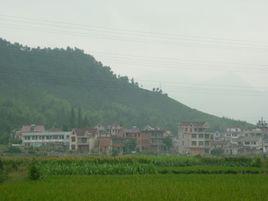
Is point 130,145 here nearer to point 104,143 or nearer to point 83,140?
point 104,143

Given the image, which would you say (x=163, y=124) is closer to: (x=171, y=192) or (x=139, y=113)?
(x=139, y=113)

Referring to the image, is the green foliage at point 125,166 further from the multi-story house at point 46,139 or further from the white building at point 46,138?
the white building at point 46,138

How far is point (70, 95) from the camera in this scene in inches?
4919

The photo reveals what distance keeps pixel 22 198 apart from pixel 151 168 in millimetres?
25707

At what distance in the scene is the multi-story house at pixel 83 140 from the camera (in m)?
89.4

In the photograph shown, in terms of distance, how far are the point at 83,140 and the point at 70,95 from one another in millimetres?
36608

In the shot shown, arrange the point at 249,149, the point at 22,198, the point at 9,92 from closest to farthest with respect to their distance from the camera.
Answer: the point at 22,198 < the point at 249,149 < the point at 9,92

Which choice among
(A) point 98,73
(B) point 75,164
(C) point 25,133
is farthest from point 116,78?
(B) point 75,164

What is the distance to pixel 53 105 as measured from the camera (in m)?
116

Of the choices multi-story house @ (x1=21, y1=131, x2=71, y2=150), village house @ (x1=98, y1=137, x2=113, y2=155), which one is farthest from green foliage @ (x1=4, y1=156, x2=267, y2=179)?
multi-story house @ (x1=21, y1=131, x2=71, y2=150)

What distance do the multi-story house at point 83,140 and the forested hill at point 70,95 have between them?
1131cm

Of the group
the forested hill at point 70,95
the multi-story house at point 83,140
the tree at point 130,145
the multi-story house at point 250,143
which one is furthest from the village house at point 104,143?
the multi-story house at point 250,143

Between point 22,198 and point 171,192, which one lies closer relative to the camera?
point 22,198

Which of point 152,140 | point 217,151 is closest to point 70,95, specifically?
point 152,140
